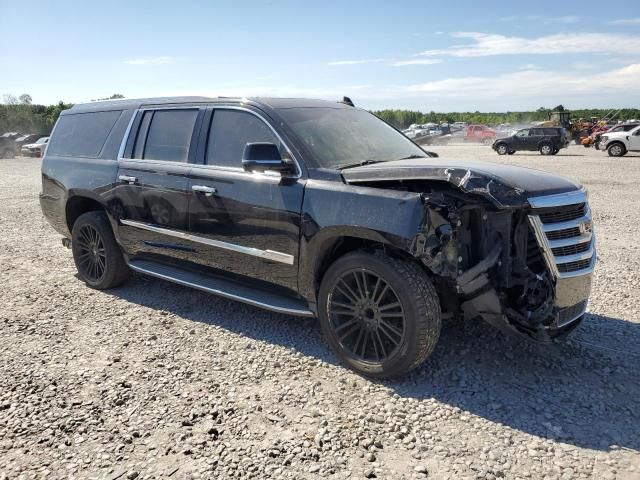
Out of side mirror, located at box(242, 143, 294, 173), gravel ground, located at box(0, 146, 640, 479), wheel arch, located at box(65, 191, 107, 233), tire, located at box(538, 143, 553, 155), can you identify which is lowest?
gravel ground, located at box(0, 146, 640, 479)

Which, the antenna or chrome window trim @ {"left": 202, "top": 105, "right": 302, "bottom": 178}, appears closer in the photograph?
chrome window trim @ {"left": 202, "top": 105, "right": 302, "bottom": 178}

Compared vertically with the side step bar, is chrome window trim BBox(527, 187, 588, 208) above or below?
above

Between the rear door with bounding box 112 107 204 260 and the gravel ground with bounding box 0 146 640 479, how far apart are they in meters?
0.68

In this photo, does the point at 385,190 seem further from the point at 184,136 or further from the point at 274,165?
the point at 184,136

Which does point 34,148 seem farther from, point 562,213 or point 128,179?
point 562,213

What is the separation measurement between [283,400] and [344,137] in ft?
7.22

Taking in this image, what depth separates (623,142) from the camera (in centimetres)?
2575

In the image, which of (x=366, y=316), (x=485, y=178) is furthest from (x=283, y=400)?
(x=485, y=178)

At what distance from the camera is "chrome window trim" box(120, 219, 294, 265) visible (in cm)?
412

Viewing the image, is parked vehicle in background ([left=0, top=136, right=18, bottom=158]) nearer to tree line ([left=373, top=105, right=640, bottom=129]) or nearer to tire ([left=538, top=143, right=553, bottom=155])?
tire ([left=538, top=143, right=553, bottom=155])

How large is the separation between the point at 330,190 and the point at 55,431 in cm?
230

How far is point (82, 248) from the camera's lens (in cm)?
594

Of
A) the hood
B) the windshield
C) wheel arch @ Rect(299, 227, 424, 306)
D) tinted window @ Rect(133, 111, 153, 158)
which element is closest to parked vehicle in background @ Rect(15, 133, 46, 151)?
tinted window @ Rect(133, 111, 153, 158)

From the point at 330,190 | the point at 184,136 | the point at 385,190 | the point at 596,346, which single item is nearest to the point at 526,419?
the point at 596,346
